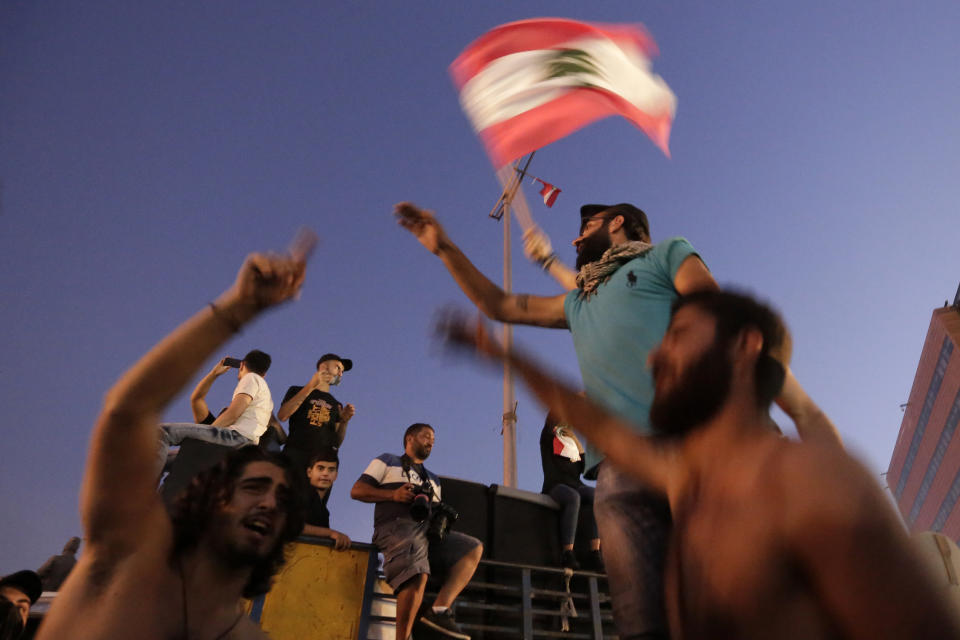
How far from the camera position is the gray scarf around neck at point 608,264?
2135 millimetres

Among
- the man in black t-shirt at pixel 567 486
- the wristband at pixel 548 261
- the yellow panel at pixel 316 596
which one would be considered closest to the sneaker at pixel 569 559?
the man in black t-shirt at pixel 567 486

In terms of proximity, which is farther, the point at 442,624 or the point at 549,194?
the point at 549,194

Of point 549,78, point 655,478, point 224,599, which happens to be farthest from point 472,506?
point 655,478

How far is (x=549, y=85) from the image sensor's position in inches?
151

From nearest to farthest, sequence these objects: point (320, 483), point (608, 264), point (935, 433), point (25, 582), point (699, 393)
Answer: point (699, 393) → point (608, 264) → point (25, 582) → point (320, 483) → point (935, 433)

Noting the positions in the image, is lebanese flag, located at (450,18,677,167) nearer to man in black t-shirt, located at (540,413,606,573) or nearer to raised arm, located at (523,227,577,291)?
raised arm, located at (523,227,577,291)

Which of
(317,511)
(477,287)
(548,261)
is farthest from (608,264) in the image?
(317,511)

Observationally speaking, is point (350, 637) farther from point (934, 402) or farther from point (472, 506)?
point (934, 402)

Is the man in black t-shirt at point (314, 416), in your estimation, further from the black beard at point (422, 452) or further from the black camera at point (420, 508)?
the black camera at point (420, 508)

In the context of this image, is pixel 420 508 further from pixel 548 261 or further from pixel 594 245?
pixel 594 245

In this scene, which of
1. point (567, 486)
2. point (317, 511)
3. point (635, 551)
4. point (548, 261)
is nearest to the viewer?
point (635, 551)

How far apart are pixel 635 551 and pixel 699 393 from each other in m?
0.60

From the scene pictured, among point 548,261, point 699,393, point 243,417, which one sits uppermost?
point 548,261

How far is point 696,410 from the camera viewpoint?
117 centimetres
